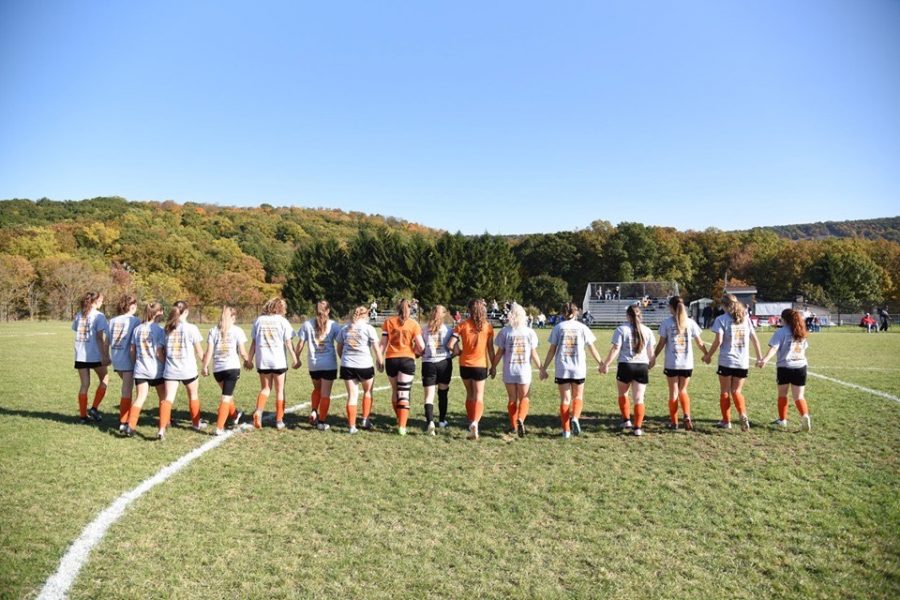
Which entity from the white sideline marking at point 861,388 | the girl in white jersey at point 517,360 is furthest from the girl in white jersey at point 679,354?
the white sideline marking at point 861,388

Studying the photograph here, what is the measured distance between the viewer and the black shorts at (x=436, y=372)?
853cm

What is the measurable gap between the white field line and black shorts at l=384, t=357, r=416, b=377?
2577mm

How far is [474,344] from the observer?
27.0ft

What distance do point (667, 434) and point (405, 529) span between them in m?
4.69

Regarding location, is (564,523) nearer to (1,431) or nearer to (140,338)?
(140,338)

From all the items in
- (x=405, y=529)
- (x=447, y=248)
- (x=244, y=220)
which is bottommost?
(x=405, y=529)

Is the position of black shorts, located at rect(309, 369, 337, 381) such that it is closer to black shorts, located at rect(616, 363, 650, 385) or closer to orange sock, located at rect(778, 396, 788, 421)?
black shorts, located at rect(616, 363, 650, 385)

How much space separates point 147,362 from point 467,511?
5173 millimetres

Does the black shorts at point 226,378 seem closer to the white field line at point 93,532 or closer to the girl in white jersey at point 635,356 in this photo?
the white field line at point 93,532

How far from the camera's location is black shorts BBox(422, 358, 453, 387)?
336 inches

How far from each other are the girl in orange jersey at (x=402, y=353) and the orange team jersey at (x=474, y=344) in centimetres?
65

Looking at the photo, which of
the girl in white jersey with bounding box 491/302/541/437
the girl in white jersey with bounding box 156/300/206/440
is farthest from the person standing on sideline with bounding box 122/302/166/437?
the girl in white jersey with bounding box 491/302/541/437

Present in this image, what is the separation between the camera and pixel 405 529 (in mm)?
4949

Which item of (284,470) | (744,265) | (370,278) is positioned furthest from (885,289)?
(284,470)
